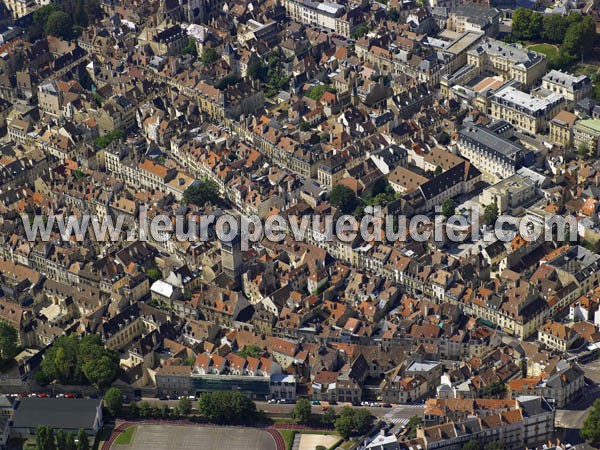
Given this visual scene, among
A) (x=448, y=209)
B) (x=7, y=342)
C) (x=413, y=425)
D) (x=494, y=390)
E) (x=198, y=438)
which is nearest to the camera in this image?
(x=413, y=425)

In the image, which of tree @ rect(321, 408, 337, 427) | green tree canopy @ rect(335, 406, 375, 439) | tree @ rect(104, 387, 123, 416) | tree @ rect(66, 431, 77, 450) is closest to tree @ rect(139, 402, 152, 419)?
tree @ rect(104, 387, 123, 416)

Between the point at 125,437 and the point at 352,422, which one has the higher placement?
the point at 352,422

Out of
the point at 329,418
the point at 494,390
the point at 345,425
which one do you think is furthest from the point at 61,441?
the point at 494,390

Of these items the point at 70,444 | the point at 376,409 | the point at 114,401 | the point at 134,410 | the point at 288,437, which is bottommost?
the point at 288,437

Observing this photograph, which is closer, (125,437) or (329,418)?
(329,418)

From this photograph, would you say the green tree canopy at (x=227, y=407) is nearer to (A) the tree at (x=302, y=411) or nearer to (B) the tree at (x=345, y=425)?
(A) the tree at (x=302, y=411)

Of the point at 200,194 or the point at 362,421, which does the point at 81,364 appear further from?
the point at 200,194
